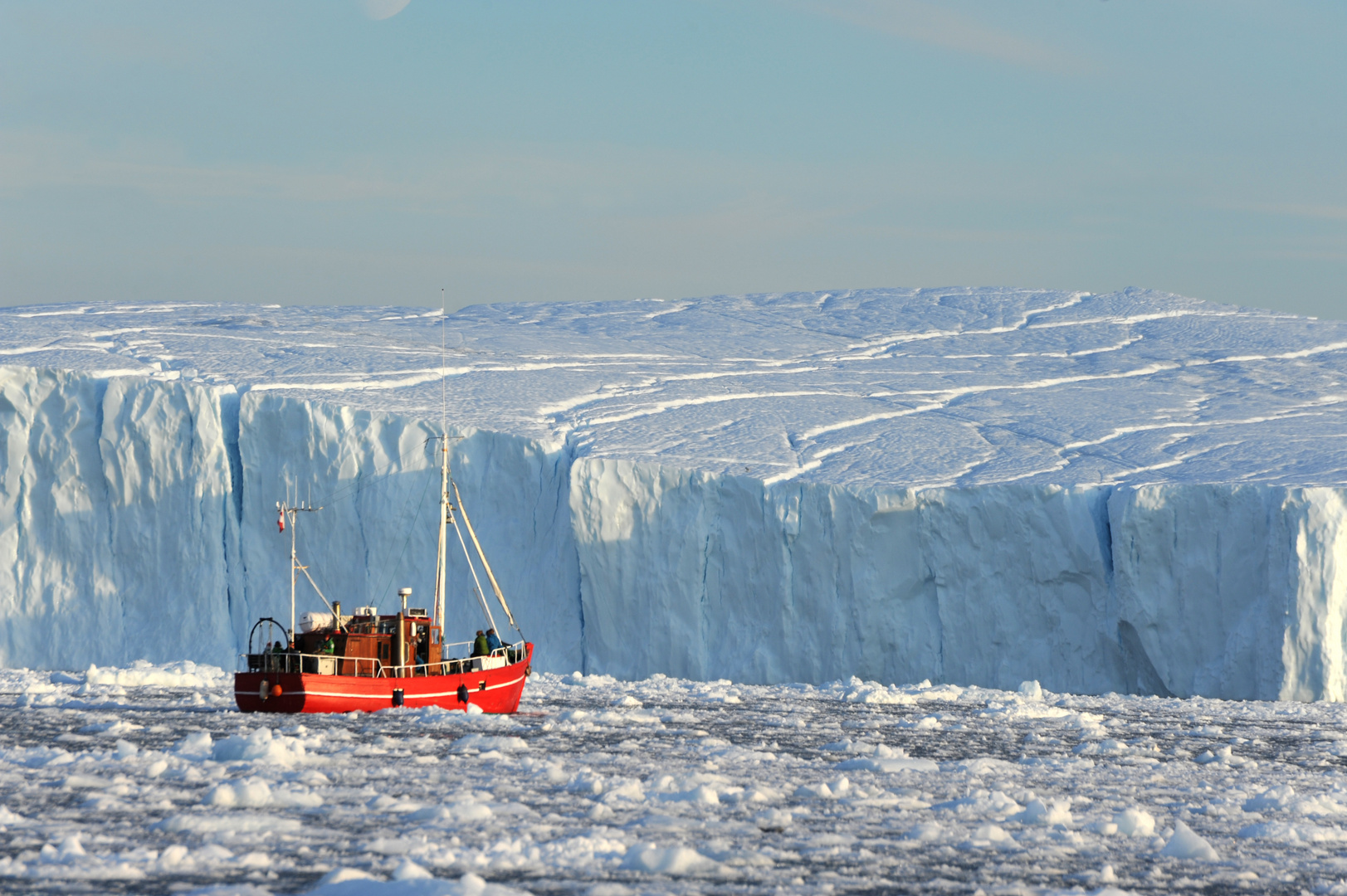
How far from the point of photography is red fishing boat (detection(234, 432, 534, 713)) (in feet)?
45.5

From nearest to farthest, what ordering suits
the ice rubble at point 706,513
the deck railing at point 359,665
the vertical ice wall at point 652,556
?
the deck railing at point 359,665, the vertical ice wall at point 652,556, the ice rubble at point 706,513

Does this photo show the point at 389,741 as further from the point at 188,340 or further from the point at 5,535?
the point at 188,340

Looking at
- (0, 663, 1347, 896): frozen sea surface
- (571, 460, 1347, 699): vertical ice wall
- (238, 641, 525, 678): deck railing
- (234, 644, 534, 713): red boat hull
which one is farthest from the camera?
(571, 460, 1347, 699): vertical ice wall

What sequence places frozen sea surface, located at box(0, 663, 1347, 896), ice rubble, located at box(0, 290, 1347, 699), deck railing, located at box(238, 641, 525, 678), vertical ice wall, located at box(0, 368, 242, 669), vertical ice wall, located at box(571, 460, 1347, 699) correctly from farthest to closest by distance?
vertical ice wall, located at box(0, 368, 242, 669) < ice rubble, located at box(0, 290, 1347, 699) < vertical ice wall, located at box(571, 460, 1347, 699) < deck railing, located at box(238, 641, 525, 678) < frozen sea surface, located at box(0, 663, 1347, 896)

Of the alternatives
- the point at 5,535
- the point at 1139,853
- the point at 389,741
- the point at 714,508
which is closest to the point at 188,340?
the point at 5,535

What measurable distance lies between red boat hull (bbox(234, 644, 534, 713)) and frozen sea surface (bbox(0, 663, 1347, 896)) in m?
0.40

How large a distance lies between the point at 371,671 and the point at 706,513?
5.81 m

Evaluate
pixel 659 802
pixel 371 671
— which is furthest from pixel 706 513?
pixel 659 802

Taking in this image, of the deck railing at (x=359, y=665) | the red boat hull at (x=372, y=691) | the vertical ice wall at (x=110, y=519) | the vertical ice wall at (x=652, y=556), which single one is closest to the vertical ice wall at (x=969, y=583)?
the vertical ice wall at (x=652, y=556)

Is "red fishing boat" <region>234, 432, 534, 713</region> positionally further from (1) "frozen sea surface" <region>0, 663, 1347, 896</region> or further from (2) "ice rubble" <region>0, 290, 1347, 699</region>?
(2) "ice rubble" <region>0, 290, 1347, 699</region>

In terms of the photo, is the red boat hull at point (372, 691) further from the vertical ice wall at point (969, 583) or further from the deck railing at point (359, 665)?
the vertical ice wall at point (969, 583)

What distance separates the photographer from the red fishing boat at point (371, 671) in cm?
1387

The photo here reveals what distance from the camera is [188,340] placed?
23656 mm

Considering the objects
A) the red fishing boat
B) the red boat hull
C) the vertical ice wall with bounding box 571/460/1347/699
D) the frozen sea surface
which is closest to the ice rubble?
the vertical ice wall with bounding box 571/460/1347/699
